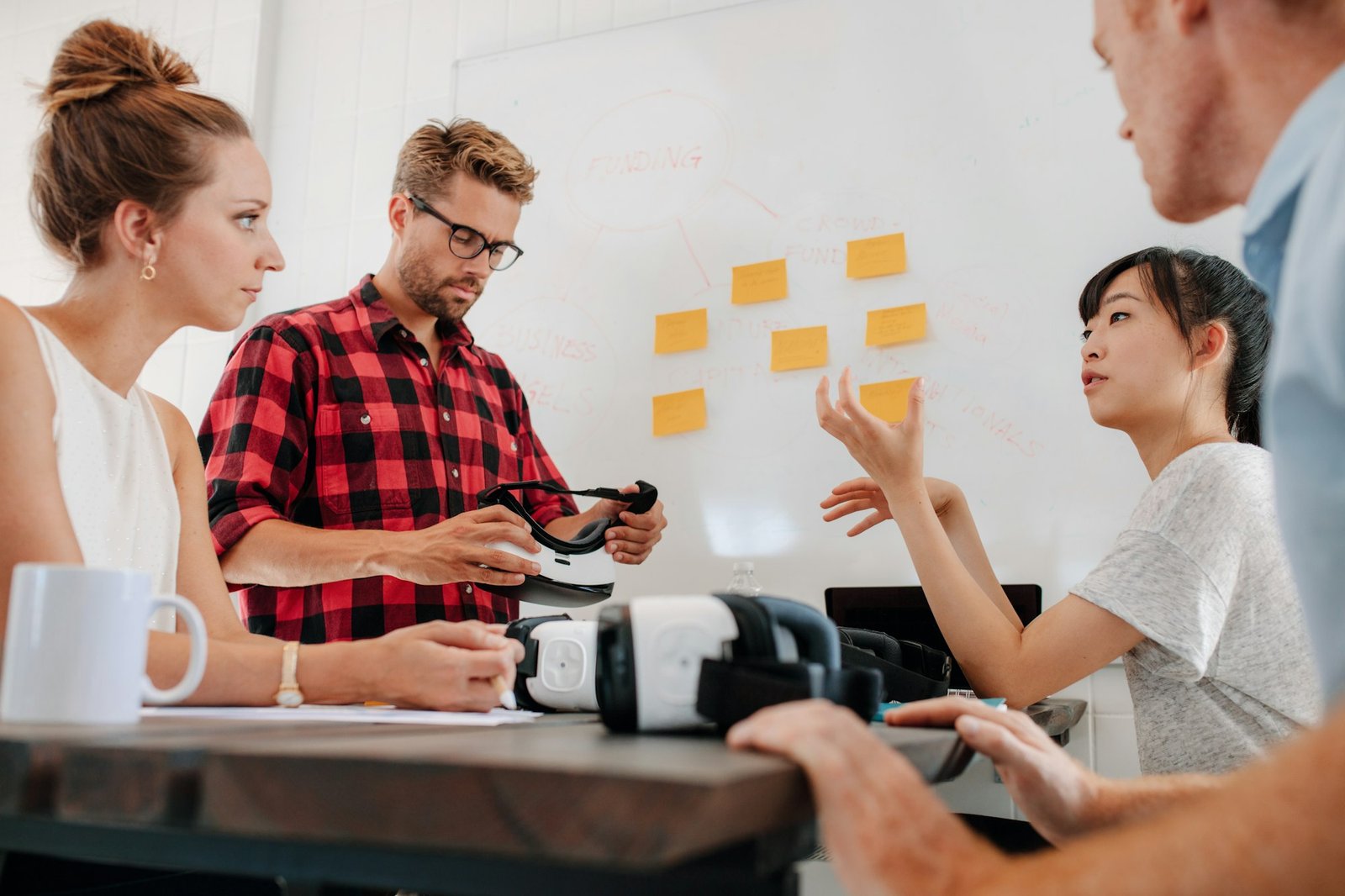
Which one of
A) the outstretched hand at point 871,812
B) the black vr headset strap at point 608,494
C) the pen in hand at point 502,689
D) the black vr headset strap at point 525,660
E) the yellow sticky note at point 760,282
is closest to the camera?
the outstretched hand at point 871,812

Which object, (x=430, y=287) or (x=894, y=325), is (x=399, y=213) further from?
(x=894, y=325)

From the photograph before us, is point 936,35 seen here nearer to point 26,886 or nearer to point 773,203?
point 773,203

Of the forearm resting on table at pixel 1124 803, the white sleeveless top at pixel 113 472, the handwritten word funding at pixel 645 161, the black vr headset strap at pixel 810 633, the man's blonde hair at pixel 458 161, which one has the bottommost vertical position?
the forearm resting on table at pixel 1124 803

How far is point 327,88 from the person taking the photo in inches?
115

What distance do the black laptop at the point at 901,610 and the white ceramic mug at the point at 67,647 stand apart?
4.57ft

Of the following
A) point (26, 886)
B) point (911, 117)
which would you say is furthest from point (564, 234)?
point (26, 886)

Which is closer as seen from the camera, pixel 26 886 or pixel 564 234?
pixel 26 886

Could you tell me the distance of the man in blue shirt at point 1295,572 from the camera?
0.37m

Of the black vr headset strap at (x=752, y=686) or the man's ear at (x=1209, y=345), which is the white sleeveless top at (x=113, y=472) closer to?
the black vr headset strap at (x=752, y=686)

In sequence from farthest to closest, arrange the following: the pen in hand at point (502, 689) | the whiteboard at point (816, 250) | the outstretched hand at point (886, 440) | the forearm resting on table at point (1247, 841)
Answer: the whiteboard at point (816, 250), the outstretched hand at point (886, 440), the pen in hand at point (502, 689), the forearm resting on table at point (1247, 841)

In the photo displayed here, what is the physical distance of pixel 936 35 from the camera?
87.4 inches

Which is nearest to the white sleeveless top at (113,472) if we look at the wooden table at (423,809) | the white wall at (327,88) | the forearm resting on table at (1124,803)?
the wooden table at (423,809)

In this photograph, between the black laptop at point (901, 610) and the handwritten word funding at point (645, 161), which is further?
the handwritten word funding at point (645, 161)

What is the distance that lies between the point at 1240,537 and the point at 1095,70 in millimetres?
1147
